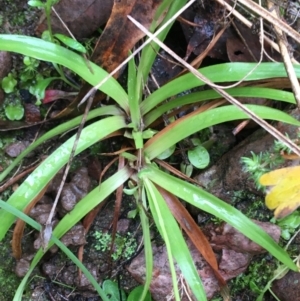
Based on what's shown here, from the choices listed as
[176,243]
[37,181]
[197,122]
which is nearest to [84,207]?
[37,181]

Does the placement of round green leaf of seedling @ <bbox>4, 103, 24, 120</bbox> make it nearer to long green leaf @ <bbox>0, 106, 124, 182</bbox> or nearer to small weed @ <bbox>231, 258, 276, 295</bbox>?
long green leaf @ <bbox>0, 106, 124, 182</bbox>

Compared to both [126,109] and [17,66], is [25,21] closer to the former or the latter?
[17,66]

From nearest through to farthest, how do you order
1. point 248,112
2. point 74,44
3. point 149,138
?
point 248,112 → point 74,44 → point 149,138

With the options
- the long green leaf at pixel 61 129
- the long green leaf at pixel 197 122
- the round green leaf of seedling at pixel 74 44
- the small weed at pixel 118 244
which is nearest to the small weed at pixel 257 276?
the small weed at pixel 118 244

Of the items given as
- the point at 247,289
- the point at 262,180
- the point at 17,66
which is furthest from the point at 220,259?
the point at 17,66

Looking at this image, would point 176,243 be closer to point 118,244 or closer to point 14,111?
point 118,244

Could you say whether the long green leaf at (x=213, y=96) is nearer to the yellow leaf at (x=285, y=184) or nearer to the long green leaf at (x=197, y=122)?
the long green leaf at (x=197, y=122)
